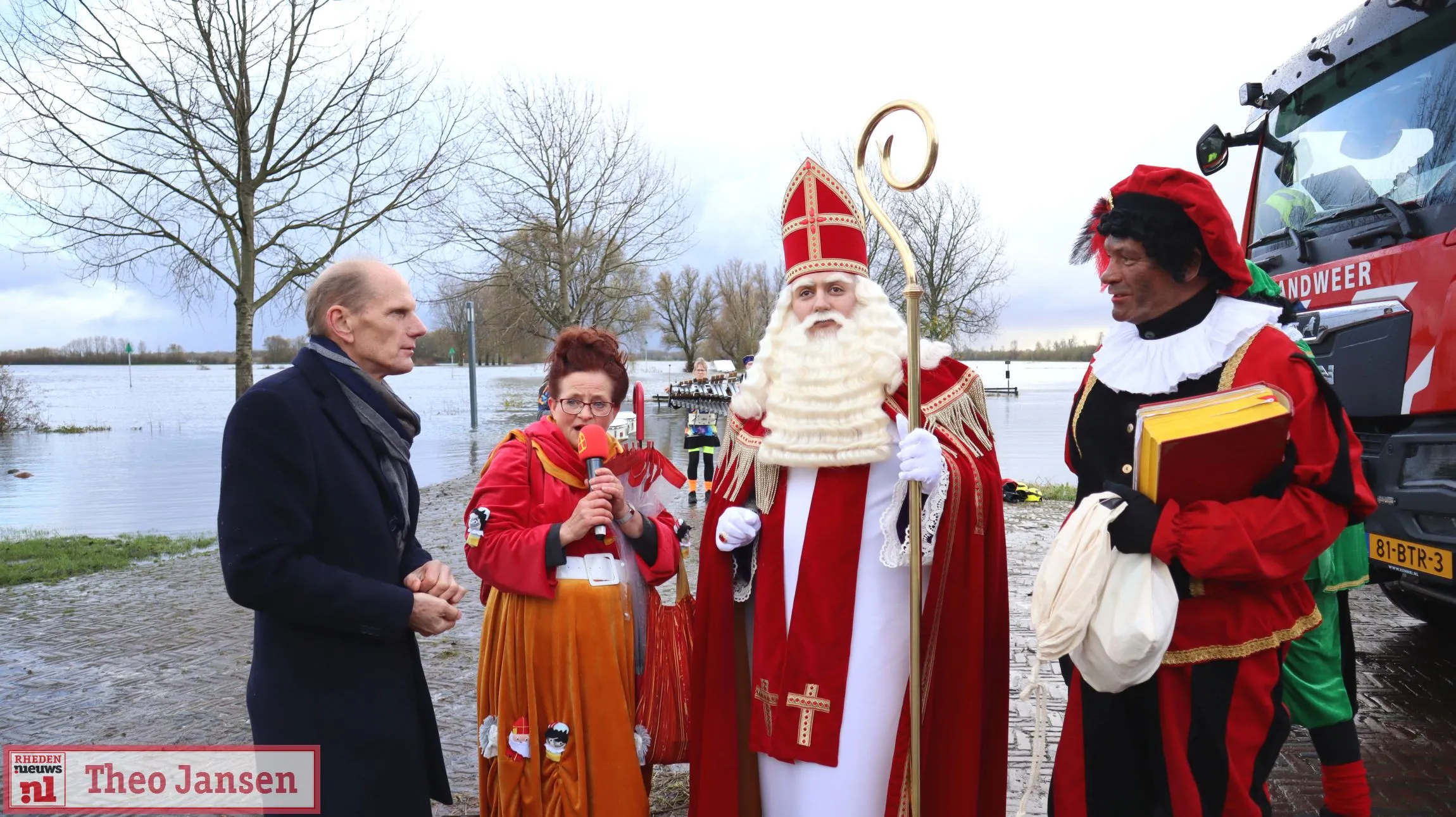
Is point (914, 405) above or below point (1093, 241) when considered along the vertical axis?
below

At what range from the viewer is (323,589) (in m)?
2.01

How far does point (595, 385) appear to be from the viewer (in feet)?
9.72

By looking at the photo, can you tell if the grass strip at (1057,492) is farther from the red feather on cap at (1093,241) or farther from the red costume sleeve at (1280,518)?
the red costume sleeve at (1280,518)

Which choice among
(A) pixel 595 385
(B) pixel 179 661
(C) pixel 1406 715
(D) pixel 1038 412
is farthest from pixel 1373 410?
(D) pixel 1038 412

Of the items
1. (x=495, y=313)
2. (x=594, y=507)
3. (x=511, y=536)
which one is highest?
(x=495, y=313)

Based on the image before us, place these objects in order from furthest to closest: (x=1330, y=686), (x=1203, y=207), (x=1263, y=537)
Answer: (x=1330, y=686)
(x=1203, y=207)
(x=1263, y=537)

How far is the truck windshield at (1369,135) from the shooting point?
12.9 feet

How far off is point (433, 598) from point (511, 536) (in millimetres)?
543

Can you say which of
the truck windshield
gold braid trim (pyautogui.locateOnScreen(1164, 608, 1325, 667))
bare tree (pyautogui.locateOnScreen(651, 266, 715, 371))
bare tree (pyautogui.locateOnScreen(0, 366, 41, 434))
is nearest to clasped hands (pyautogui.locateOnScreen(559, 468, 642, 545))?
gold braid trim (pyautogui.locateOnScreen(1164, 608, 1325, 667))

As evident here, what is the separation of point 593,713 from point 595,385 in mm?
1140

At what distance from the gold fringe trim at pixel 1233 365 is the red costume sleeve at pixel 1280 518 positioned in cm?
4

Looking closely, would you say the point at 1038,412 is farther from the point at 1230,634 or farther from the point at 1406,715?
the point at 1230,634

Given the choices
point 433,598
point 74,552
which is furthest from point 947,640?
point 74,552

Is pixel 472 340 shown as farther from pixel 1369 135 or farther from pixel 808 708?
pixel 808 708
